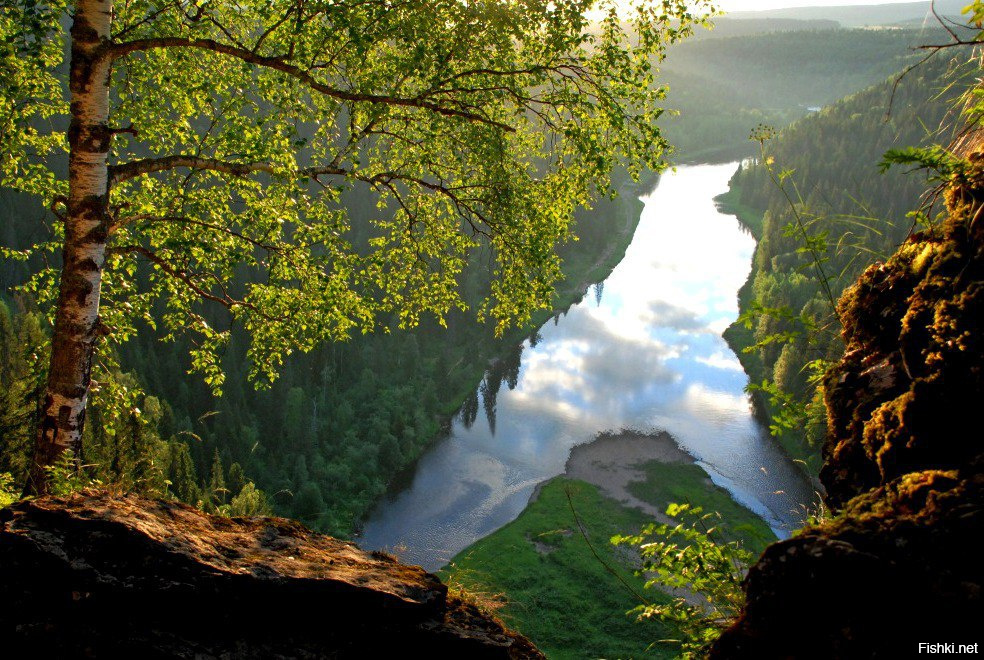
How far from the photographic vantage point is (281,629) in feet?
14.8

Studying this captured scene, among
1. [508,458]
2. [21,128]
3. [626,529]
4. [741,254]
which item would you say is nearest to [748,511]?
[626,529]

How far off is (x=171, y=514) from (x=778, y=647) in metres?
4.68

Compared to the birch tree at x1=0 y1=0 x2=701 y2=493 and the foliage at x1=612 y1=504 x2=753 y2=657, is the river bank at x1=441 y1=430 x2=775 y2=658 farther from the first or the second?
the foliage at x1=612 y1=504 x2=753 y2=657

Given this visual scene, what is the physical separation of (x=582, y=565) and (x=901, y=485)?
39599 millimetres

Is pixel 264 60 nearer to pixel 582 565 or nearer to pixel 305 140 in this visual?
pixel 305 140

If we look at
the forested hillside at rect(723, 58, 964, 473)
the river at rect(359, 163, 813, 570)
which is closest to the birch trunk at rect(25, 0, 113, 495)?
the river at rect(359, 163, 813, 570)


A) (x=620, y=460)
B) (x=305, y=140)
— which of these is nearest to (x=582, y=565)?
(x=620, y=460)

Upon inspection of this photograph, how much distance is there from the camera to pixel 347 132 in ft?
26.3

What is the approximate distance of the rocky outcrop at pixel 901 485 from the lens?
2.84 m

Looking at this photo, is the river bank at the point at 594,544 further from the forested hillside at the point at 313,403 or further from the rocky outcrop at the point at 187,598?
the rocky outcrop at the point at 187,598

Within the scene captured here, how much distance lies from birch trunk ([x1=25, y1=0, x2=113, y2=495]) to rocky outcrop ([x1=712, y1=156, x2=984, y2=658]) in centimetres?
689

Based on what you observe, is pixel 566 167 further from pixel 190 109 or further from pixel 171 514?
pixel 171 514

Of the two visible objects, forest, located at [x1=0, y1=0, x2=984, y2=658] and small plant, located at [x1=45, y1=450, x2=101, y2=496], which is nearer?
forest, located at [x1=0, y1=0, x2=984, y2=658]

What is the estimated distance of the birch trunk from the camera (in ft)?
22.0
